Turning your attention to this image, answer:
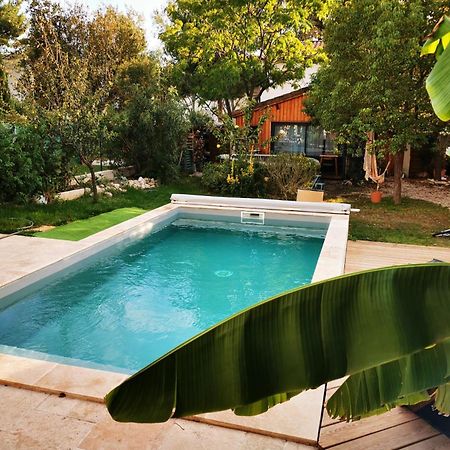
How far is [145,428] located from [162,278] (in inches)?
203

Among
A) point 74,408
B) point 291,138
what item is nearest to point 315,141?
point 291,138

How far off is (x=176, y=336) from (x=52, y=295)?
227cm

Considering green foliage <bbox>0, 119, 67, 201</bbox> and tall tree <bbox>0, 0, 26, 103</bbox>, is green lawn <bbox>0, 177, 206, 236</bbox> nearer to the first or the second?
green foliage <bbox>0, 119, 67, 201</bbox>

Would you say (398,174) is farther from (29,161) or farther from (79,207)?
(29,161)

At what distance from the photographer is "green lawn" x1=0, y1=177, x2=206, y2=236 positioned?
9.77m

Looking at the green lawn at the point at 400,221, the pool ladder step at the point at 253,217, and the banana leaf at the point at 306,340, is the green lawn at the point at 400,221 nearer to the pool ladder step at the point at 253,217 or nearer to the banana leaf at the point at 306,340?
the pool ladder step at the point at 253,217

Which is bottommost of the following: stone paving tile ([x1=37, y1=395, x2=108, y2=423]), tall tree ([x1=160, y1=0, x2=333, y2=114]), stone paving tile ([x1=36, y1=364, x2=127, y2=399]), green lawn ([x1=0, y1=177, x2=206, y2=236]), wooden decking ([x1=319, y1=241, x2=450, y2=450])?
wooden decking ([x1=319, y1=241, x2=450, y2=450])

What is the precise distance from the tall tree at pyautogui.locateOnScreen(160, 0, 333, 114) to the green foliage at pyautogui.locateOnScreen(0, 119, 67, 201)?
8.91m

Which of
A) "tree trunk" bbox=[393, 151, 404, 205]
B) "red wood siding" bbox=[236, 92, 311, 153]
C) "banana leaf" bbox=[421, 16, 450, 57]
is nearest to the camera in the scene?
"banana leaf" bbox=[421, 16, 450, 57]

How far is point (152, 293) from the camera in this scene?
7.41 m

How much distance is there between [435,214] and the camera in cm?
1166

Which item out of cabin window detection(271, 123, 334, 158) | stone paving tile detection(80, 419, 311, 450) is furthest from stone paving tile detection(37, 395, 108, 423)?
cabin window detection(271, 123, 334, 158)

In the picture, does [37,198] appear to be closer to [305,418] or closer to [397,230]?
[397,230]

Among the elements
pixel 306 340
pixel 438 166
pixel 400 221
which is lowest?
pixel 400 221
